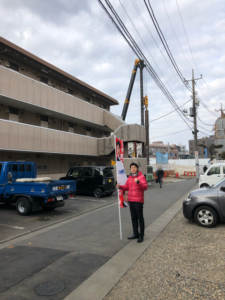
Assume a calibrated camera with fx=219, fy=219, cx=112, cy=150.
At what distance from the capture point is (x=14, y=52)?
14734mm

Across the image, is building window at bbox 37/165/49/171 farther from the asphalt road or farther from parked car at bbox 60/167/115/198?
the asphalt road

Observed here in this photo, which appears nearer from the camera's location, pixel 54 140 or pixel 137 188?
pixel 137 188

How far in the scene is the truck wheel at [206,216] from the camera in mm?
6184

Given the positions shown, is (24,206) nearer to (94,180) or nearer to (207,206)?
(94,180)

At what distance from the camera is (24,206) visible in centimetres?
838

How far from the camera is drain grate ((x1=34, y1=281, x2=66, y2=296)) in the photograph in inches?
127

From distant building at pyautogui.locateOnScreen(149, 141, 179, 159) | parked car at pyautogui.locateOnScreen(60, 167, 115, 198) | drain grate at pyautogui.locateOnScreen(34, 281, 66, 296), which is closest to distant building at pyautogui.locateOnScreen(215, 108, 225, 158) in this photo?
distant building at pyautogui.locateOnScreen(149, 141, 179, 159)

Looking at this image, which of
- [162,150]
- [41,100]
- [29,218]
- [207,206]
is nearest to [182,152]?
[162,150]

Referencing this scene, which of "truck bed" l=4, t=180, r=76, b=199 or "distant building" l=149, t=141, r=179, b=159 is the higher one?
"distant building" l=149, t=141, r=179, b=159

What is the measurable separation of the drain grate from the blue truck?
4550 millimetres

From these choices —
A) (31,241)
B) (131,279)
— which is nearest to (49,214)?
(31,241)

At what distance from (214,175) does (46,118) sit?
13243 millimetres

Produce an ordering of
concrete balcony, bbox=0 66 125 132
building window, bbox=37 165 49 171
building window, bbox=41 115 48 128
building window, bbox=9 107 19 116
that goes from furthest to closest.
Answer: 1. building window, bbox=41 115 48 128
2. building window, bbox=37 165 49 171
3. building window, bbox=9 107 19 116
4. concrete balcony, bbox=0 66 125 132

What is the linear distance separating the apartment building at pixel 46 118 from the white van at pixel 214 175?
8.59m
